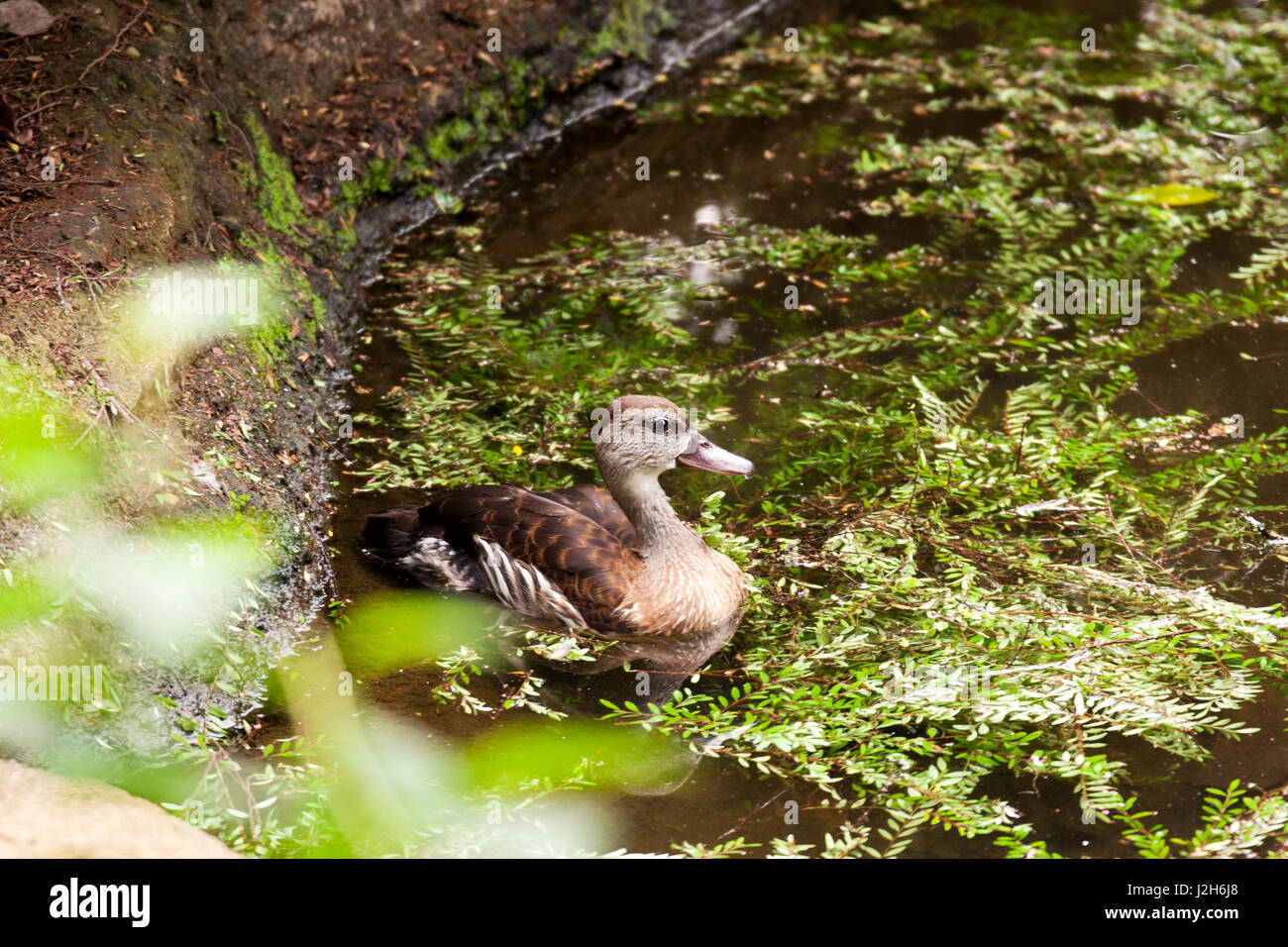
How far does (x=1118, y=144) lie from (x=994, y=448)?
4.86 meters

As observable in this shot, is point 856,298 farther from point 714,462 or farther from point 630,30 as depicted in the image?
point 630,30

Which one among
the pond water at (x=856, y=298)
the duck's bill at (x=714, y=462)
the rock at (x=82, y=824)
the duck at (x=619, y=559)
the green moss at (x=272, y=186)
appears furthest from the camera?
the green moss at (x=272, y=186)

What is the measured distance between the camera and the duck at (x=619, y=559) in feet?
20.0

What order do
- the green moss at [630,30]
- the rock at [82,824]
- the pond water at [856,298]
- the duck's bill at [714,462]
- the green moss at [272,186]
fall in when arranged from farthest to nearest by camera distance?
the green moss at [630,30] < the green moss at [272,186] < the duck's bill at [714,462] < the pond water at [856,298] < the rock at [82,824]

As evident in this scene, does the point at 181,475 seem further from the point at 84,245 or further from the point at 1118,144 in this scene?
the point at 1118,144

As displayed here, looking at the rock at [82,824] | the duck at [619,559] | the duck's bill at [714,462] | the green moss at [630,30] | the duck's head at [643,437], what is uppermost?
the green moss at [630,30]

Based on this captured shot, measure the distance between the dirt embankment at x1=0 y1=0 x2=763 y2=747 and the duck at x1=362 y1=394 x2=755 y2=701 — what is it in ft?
2.78

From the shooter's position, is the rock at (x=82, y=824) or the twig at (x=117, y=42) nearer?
the rock at (x=82, y=824)

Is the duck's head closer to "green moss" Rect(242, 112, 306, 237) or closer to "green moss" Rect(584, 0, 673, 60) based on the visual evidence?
"green moss" Rect(242, 112, 306, 237)

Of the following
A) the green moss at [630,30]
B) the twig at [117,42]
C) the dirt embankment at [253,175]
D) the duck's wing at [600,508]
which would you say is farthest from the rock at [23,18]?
the green moss at [630,30]

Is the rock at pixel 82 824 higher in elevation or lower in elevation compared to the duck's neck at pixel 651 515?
lower

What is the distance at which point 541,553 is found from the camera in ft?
20.2

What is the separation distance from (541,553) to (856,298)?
370 centimetres

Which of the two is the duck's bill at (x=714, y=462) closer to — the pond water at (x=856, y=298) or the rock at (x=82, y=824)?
the pond water at (x=856, y=298)
